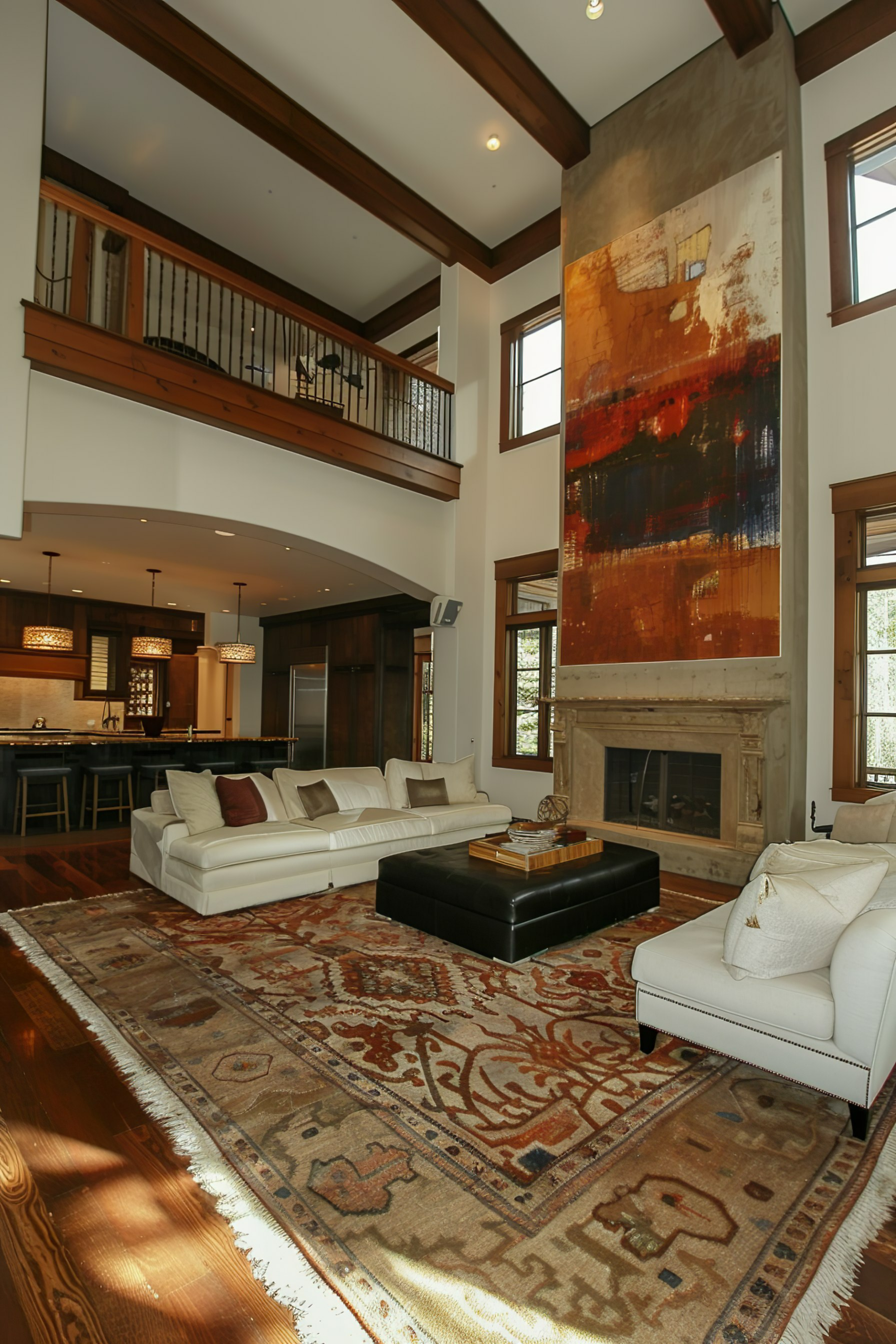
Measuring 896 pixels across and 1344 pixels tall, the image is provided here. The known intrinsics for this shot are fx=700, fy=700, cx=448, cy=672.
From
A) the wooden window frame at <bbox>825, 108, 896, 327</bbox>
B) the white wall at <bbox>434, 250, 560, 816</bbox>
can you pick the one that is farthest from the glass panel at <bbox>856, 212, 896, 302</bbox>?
the white wall at <bbox>434, 250, 560, 816</bbox>

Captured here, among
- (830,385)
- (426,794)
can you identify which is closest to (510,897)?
(426,794)

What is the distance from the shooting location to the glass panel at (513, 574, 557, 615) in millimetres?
7785

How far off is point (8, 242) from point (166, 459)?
1.64m

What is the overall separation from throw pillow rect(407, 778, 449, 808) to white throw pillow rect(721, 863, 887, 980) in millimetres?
3811

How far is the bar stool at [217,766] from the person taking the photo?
29.0 feet

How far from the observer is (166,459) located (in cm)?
559

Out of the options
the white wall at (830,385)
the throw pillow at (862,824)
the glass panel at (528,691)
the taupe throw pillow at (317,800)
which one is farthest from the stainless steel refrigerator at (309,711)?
the throw pillow at (862,824)

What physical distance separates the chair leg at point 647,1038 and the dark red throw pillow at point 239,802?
3100mm

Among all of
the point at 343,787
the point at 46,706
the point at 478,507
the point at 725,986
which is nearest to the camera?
the point at 725,986

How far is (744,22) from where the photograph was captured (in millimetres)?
5449

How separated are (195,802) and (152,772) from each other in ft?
12.7

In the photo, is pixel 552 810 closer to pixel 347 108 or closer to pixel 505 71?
pixel 505 71

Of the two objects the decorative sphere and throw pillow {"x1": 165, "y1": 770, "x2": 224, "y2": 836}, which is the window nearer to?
the decorative sphere

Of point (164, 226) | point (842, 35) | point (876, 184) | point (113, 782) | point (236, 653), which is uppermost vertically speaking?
point (164, 226)
